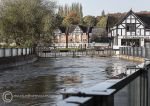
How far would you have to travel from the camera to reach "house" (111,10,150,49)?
8762cm

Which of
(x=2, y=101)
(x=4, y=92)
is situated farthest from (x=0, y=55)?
(x=2, y=101)

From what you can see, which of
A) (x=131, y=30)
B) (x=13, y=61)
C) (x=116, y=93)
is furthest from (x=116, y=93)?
(x=131, y=30)

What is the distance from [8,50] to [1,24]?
20570 millimetres

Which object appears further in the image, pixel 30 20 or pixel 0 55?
pixel 30 20

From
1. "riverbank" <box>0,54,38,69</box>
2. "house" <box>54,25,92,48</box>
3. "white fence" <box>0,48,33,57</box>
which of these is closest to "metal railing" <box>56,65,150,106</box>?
"riverbank" <box>0,54,38,69</box>

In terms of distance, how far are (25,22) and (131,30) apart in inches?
1093

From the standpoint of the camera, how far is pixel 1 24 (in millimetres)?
66875

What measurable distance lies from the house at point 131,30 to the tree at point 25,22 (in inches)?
787

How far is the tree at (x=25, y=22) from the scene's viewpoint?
6756 cm

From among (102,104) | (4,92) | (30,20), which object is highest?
(30,20)

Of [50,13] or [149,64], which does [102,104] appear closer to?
[149,64]

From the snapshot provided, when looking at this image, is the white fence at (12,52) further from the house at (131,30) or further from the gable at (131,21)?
the gable at (131,21)

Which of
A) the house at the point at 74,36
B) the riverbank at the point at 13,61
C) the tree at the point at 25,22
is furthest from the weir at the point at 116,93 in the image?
the house at the point at 74,36

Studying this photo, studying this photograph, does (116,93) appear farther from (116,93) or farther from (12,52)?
(12,52)
